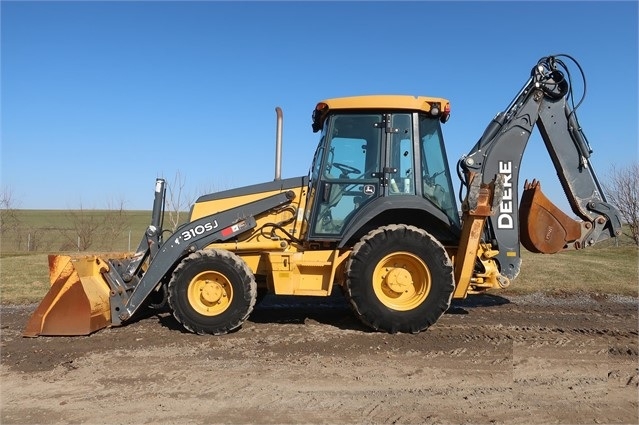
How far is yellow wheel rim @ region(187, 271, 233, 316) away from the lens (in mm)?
6031

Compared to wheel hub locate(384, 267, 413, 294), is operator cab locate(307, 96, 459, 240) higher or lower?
higher

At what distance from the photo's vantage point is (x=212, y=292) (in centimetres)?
603

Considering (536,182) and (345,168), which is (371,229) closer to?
(345,168)

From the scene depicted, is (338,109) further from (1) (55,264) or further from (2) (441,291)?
(1) (55,264)

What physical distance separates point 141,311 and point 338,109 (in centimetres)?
405

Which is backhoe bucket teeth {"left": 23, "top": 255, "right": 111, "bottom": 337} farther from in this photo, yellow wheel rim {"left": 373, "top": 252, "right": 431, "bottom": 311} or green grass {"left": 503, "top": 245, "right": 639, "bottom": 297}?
green grass {"left": 503, "top": 245, "right": 639, "bottom": 297}

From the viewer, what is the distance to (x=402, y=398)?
12.9 feet

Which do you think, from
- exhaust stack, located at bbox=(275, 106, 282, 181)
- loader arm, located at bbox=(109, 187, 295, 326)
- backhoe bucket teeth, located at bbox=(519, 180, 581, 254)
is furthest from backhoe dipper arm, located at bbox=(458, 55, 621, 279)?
loader arm, located at bbox=(109, 187, 295, 326)

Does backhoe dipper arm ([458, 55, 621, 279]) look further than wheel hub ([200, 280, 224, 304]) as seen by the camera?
Yes

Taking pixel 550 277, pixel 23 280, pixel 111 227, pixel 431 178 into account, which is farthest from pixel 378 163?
pixel 111 227

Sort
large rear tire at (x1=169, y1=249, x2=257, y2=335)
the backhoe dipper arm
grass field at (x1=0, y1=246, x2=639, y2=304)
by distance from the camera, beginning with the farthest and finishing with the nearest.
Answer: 1. grass field at (x1=0, y1=246, x2=639, y2=304)
2. the backhoe dipper arm
3. large rear tire at (x1=169, y1=249, x2=257, y2=335)

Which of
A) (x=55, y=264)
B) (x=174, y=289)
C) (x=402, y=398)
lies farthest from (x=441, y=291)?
(x=55, y=264)

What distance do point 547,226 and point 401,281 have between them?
222cm

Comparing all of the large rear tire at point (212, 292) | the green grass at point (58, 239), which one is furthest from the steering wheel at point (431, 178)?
the green grass at point (58, 239)
